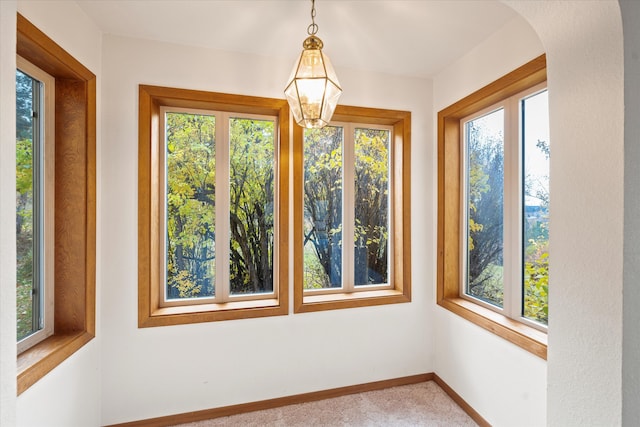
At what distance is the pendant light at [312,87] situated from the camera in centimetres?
146

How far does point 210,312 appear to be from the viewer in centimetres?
217

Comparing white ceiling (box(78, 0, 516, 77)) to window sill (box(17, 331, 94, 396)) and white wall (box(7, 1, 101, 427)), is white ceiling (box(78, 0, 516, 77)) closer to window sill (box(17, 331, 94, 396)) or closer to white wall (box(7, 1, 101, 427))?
white wall (box(7, 1, 101, 427))

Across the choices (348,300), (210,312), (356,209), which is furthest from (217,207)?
(348,300)

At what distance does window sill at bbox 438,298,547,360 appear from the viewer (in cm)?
172

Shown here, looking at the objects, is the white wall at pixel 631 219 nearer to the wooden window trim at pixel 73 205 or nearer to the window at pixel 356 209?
the window at pixel 356 209

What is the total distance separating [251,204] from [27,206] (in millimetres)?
1278

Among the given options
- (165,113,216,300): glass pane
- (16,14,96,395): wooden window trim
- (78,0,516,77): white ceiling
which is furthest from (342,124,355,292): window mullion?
(16,14,96,395): wooden window trim

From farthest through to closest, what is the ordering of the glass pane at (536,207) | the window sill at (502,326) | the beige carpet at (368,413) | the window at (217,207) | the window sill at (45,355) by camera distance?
the window at (217,207), the beige carpet at (368,413), the glass pane at (536,207), the window sill at (502,326), the window sill at (45,355)

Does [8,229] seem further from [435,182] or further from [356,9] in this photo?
[435,182]

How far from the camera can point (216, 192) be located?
234 centimetres

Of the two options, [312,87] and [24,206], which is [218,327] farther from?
[312,87]

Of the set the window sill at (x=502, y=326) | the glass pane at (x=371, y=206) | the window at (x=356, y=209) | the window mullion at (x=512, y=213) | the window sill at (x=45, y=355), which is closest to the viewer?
the window sill at (x=45, y=355)

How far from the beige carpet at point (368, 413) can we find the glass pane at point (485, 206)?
0.85 metres

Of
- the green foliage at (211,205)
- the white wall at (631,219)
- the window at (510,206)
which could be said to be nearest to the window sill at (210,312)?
the green foliage at (211,205)
